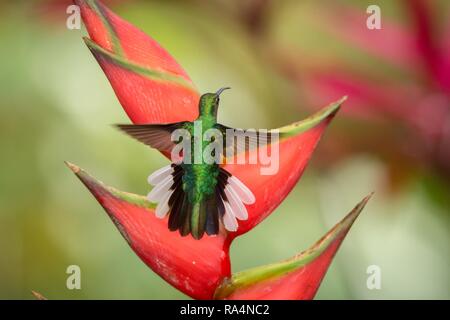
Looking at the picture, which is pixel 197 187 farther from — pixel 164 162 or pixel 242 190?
pixel 164 162

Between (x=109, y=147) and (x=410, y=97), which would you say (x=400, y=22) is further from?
(x=109, y=147)

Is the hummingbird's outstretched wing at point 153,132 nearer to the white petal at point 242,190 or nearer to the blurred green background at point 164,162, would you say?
the white petal at point 242,190

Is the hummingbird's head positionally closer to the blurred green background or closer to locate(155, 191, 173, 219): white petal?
locate(155, 191, 173, 219): white petal

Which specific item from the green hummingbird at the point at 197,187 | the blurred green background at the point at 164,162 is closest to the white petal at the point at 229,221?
the green hummingbird at the point at 197,187

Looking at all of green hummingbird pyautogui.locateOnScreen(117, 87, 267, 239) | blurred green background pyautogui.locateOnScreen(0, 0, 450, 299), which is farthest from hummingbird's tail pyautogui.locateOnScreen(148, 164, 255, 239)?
blurred green background pyautogui.locateOnScreen(0, 0, 450, 299)

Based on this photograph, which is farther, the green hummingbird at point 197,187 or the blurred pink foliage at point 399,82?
the blurred pink foliage at point 399,82

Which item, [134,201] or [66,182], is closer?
[134,201]
